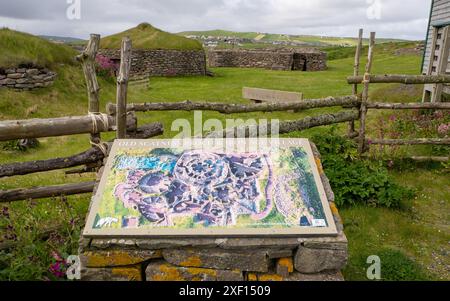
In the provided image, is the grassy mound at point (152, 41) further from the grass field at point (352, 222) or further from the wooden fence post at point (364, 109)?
the wooden fence post at point (364, 109)

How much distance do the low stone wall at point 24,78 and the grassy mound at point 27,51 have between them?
22 centimetres

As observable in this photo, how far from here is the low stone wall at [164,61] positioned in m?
21.7

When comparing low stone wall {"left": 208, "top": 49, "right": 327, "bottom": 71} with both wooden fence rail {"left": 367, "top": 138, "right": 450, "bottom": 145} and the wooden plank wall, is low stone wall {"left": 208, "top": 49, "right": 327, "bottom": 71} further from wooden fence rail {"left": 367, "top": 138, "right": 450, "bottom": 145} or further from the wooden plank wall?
wooden fence rail {"left": 367, "top": 138, "right": 450, "bottom": 145}

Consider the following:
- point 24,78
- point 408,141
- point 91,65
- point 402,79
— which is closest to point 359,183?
point 408,141

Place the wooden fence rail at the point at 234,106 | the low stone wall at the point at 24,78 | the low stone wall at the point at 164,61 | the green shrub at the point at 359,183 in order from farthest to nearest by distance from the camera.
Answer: the low stone wall at the point at 164,61 < the low stone wall at the point at 24,78 < the wooden fence rail at the point at 234,106 < the green shrub at the point at 359,183

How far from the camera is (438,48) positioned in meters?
11.2

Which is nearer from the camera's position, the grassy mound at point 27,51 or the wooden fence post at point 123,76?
the wooden fence post at point 123,76

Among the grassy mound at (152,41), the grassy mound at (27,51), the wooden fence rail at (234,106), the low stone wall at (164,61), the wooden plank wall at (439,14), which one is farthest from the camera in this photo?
the grassy mound at (152,41)

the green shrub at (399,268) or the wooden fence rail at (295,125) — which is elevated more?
the wooden fence rail at (295,125)

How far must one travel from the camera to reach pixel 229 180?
3445 millimetres

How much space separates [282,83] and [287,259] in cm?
1657

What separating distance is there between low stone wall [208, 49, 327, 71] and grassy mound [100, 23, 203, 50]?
6.04 m

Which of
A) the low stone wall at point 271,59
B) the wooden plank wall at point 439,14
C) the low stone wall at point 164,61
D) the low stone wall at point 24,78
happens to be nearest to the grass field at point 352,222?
the low stone wall at point 24,78
